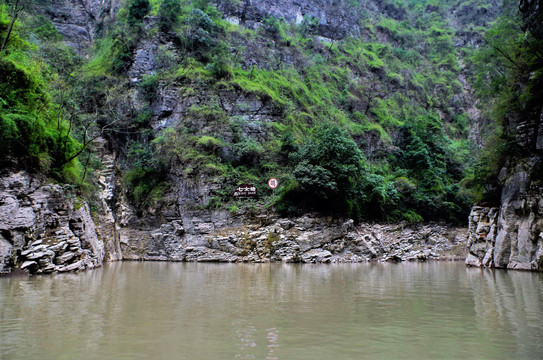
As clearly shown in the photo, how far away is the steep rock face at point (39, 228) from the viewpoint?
13086mm

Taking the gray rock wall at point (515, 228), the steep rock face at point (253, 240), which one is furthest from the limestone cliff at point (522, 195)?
the steep rock face at point (253, 240)

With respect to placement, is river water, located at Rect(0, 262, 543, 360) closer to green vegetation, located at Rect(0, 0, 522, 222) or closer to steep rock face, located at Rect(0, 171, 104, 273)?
steep rock face, located at Rect(0, 171, 104, 273)

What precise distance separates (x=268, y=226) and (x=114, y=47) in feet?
83.0

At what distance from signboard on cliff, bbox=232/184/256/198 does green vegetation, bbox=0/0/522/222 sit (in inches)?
26.4

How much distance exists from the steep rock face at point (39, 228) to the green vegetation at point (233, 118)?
1479 millimetres

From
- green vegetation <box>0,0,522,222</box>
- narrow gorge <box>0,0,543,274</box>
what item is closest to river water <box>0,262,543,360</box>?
narrow gorge <box>0,0,543,274</box>

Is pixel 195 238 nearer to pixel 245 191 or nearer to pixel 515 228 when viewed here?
pixel 245 191

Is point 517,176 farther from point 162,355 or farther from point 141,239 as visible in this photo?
point 141,239

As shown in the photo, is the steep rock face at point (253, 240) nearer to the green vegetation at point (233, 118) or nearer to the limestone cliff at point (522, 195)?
→ the green vegetation at point (233, 118)

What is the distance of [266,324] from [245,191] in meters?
21.9

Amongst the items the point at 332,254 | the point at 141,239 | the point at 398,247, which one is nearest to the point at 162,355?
the point at 332,254

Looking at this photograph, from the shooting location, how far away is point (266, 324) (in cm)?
581

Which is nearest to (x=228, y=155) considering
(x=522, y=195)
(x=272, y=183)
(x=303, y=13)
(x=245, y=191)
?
(x=245, y=191)

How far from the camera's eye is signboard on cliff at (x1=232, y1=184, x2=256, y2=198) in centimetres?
2748
